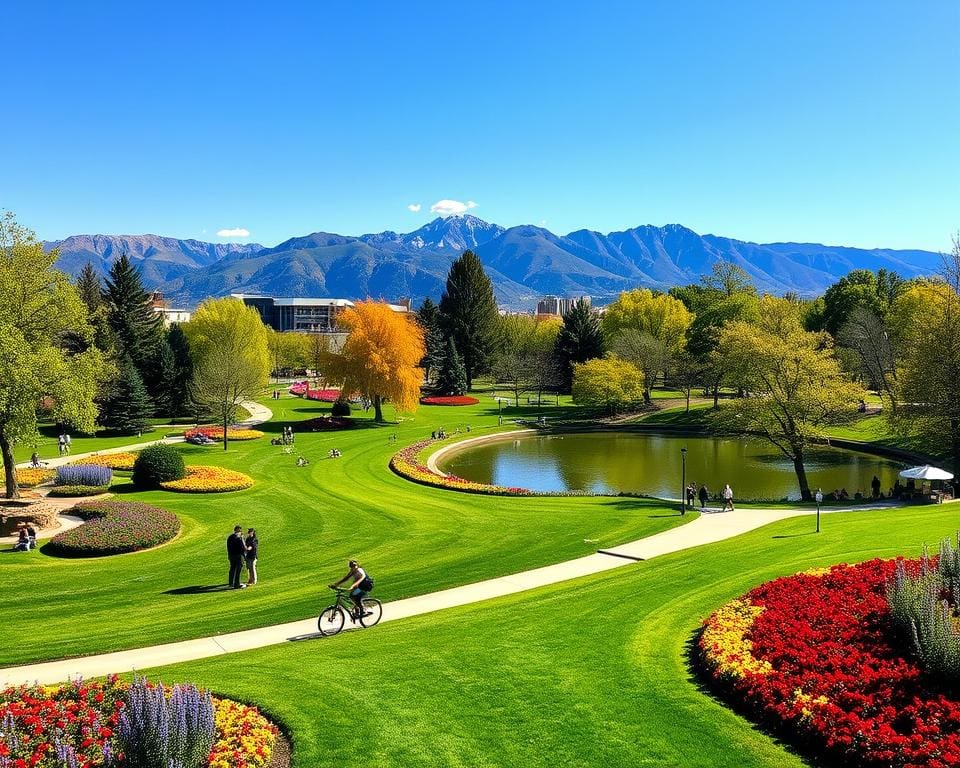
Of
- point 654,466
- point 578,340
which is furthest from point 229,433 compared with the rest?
point 578,340

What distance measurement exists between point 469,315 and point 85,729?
8875 cm

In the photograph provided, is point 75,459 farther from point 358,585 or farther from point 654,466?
point 654,466

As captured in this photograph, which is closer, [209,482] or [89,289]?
[209,482]

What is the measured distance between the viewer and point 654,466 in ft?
161

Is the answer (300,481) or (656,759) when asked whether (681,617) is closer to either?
(656,759)

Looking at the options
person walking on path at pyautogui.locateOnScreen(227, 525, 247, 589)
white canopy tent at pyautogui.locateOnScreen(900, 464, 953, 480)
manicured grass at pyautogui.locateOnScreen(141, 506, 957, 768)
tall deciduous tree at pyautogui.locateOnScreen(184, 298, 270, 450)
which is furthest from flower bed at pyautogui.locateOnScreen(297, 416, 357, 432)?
manicured grass at pyautogui.locateOnScreen(141, 506, 957, 768)

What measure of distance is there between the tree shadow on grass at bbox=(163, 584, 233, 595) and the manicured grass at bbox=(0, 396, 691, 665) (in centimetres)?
4

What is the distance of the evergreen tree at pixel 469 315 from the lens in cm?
9675

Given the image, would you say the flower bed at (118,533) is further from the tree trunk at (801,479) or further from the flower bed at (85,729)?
the tree trunk at (801,479)

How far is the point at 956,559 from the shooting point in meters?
13.1

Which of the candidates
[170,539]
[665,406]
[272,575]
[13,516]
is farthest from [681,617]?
[665,406]

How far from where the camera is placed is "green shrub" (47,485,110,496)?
31781 mm

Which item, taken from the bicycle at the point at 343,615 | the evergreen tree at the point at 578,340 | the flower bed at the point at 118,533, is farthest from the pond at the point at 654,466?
the evergreen tree at the point at 578,340

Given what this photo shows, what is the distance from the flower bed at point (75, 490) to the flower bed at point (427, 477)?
15.7m
